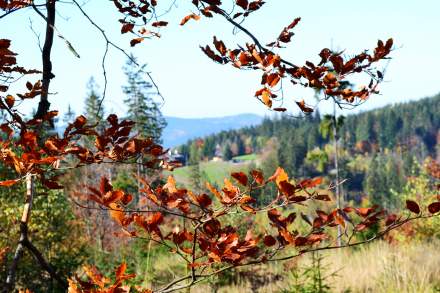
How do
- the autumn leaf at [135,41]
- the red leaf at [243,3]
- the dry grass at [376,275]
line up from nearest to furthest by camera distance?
the red leaf at [243,3] → the autumn leaf at [135,41] → the dry grass at [376,275]

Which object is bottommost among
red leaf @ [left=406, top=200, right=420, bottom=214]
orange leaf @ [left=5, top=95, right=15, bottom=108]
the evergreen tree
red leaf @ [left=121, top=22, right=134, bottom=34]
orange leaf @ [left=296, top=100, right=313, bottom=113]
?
the evergreen tree

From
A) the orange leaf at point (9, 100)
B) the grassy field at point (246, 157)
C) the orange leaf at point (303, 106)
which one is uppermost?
the orange leaf at point (9, 100)

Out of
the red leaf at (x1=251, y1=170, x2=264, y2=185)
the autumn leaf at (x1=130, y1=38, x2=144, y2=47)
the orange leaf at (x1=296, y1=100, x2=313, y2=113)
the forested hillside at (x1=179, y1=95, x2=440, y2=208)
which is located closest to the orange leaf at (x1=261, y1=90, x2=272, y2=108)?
the orange leaf at (x1=296, y1=100, x2=313, y2=113)

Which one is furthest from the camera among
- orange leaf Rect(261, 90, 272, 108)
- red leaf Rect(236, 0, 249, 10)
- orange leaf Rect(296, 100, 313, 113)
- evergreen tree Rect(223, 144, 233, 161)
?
evergreen tree Rect(223, 144, 233, 161)

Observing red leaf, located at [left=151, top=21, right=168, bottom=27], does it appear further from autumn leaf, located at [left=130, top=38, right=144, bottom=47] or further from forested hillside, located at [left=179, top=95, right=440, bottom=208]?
forested hillside, located at [left=179, top=95, right=440, bottom=208]

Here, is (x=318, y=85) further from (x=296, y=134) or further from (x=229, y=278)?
(x=296, y=134)

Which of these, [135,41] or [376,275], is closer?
[135,41]

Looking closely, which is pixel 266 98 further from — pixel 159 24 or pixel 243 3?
pixel 159 24

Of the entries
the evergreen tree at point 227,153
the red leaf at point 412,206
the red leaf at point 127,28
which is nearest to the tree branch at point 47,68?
the red leaf at point 127,28

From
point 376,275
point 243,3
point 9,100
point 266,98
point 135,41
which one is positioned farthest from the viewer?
point 376,275

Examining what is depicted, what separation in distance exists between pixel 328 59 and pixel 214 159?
152 meters

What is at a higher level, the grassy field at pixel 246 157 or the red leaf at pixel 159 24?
the red leaf at pixel 159 24

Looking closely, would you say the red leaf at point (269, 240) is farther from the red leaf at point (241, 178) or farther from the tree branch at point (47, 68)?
the tree branch at point (47, 68)

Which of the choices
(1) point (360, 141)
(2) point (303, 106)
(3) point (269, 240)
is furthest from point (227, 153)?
(3) point (269, 240)
